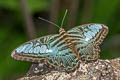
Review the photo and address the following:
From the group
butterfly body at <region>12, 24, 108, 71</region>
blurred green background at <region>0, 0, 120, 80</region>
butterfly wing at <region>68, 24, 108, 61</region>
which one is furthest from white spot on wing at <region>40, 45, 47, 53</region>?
blurred green background at <region>0, 0, 120, 80</region>

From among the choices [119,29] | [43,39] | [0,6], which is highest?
[0,6]

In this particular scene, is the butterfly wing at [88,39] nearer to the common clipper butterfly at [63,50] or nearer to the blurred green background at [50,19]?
the common clipper butterfly at [63,50]

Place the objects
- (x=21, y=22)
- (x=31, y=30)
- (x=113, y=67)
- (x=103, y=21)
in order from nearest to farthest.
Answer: (x=113, y=67) → (x=31, y=30) → (x=103, y=21) → (x=21, y=22)

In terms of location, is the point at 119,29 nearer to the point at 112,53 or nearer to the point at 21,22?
the point at 112,53

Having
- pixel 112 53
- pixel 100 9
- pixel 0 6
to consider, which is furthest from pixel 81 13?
pixel 0 6

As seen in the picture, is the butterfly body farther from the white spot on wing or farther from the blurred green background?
the blurred green background

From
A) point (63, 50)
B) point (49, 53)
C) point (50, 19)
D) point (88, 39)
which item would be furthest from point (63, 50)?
point (50, 19)

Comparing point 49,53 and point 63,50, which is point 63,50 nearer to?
point 63,50
